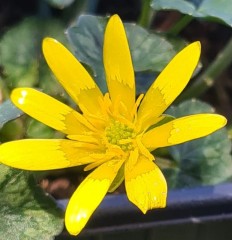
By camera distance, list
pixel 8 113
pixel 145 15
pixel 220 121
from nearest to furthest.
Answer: pixel 220 121
pixel 8 113
pixel 145 15

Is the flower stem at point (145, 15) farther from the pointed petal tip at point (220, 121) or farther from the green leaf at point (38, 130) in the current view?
the pointed petal tip at point (220, 121)

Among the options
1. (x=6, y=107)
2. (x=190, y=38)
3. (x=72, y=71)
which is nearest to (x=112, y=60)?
(x=72, y=71)

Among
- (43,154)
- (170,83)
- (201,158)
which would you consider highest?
(170,83)

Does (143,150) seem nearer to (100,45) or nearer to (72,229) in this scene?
(72,229)

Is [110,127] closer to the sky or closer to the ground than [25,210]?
closer to the sky

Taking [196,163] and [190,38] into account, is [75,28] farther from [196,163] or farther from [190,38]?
[190,38]

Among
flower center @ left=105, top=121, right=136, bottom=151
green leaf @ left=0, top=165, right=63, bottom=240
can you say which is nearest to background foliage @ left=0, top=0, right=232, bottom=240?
green leaf @ left=0, top=165, right=63, bottom=240

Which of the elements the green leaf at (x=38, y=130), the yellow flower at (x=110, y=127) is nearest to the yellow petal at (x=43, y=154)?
the yellow flower at (x=110, y=127)

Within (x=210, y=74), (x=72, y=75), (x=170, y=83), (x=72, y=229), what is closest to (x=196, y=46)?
(x=170, y=83)
